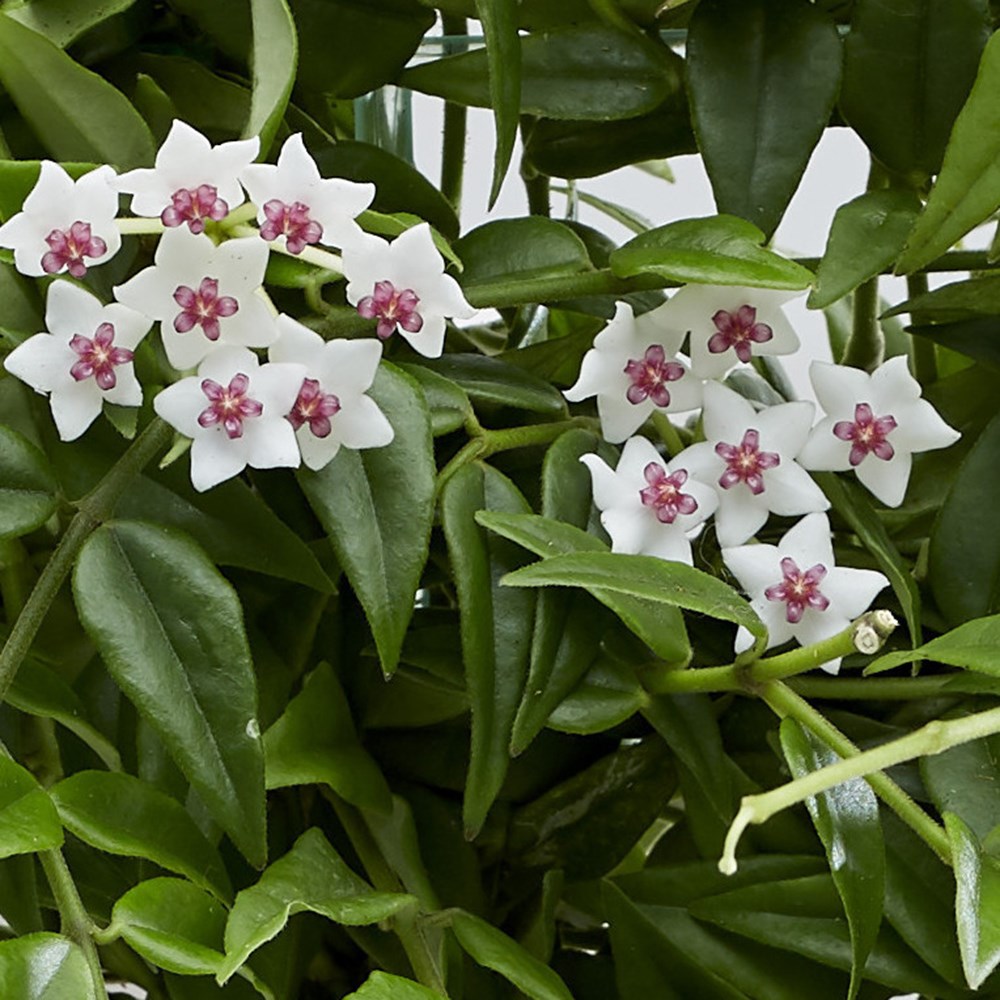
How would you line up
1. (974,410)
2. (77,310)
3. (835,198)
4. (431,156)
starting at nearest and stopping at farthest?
(77,310) → (974,410) → (431,156) → (835,198)

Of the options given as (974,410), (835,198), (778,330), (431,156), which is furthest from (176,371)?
(835,198)

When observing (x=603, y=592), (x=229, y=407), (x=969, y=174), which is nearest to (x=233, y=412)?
(x=229, y=407)

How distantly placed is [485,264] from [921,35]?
0.49ft

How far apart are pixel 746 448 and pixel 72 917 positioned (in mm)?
224

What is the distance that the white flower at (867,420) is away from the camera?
1.63 ft

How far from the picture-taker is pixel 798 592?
47 cm

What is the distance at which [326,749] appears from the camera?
0.51 metres

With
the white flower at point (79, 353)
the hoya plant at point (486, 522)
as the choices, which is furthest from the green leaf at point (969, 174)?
the white flower at point (79, 353)

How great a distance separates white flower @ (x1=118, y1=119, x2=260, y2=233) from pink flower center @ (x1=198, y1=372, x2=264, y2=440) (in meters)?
0.04

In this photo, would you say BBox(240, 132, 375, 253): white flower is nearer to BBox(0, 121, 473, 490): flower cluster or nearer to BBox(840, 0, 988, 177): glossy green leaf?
BBox(0, 121, 473, 490): flower cluster

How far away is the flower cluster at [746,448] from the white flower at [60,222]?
5.6 inches

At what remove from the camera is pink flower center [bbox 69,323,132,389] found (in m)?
0.44

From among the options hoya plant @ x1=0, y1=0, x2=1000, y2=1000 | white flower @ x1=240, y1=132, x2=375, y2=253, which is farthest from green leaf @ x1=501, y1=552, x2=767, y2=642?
white flower @ x1=240, y1=132, x2=375, y2=253

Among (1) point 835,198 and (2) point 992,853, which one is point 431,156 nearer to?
(1) point 835,198
